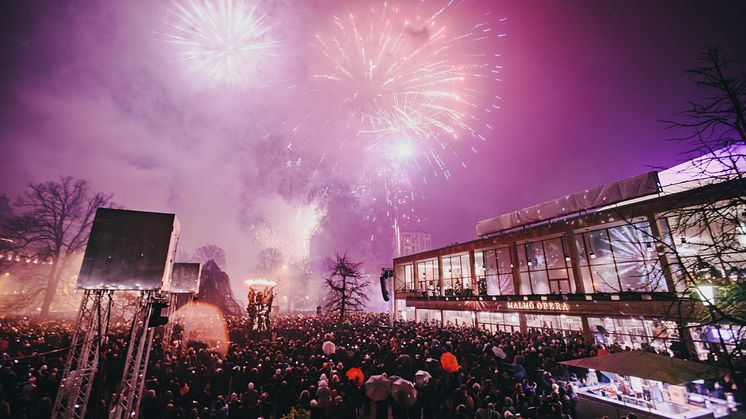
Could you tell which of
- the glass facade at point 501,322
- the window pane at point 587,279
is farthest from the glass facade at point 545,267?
the glass facade at point 501,322

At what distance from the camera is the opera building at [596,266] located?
Result: 17.6 m

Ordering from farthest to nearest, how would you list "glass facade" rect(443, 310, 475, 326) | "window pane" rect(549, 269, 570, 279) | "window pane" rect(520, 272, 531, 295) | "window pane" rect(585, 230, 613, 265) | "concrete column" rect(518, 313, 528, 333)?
"glass facade" rect(443, 310, 475, 326) → "window pane" rect(520, 272, 531, 295) → "window pane" rect(549, 269, 570, 279) → "concrete column" rect(518, 313, 528, 333) → "window pane" rect(585, 230, 613, 265)

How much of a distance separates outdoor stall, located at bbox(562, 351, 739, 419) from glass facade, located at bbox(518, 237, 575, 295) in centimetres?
1531

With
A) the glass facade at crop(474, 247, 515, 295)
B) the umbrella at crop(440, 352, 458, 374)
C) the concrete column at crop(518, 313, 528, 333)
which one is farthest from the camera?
the glass facade at crop(474, 247, 515, 295)

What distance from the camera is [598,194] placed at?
24.8m

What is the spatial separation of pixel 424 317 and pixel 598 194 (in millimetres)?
25732

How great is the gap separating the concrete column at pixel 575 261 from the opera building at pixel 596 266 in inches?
3.1

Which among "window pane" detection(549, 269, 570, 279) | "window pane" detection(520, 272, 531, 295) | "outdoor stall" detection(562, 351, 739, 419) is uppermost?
"window pane" detection(549, 269, 570, 279)

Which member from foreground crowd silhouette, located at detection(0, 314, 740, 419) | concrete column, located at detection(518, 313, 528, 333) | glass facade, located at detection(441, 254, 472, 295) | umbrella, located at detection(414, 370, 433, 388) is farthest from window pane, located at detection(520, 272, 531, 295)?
umbrella, located at detection(414, 370, 433, 388)

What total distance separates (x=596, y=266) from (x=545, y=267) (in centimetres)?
422

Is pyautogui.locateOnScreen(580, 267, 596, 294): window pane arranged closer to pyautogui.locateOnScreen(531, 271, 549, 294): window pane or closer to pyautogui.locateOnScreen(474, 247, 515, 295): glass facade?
pyautogui.locateOnScreen(531, 271, 549, 294): window pane

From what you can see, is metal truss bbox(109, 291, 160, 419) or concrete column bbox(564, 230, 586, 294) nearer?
metal truss bbox(109, 291, 160, 419)

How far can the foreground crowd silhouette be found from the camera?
877 cm

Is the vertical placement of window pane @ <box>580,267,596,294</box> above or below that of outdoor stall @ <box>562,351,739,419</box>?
above
